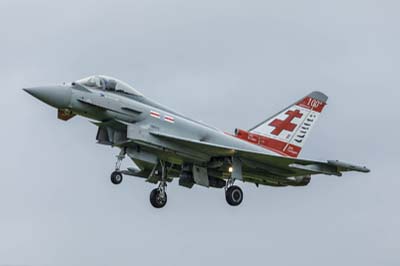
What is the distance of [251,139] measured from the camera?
1629 inches

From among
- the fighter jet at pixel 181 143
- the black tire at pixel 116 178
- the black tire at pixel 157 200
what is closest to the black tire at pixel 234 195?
the fighter jet at pixel 181 143

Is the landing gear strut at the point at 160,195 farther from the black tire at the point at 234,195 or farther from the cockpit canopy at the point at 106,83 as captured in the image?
the cockpit canopy at the point at 106,83

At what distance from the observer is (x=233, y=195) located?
40.2 m

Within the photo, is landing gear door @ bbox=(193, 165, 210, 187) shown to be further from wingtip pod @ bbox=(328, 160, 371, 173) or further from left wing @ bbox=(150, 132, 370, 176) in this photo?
wingtip pod @ bbox=(328, 160, 371, 173)

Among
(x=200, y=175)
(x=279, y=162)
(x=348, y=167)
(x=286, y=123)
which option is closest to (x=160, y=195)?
(x=200, y=175)

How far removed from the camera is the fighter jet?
38625 millimetres

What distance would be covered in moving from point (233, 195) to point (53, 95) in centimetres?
721

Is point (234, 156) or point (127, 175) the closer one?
point (234, 156)

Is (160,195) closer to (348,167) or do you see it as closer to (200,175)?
(200,175)

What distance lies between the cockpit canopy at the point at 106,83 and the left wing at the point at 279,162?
1849 millimetres

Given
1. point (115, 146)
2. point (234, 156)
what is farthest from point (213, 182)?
point (115, 146)

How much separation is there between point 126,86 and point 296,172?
6714 millimetres

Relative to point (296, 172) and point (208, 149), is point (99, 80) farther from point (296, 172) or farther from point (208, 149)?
point (296, 172)

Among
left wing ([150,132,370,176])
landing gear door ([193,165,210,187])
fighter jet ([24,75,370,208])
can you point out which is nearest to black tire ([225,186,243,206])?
fighter jet ([24,75,370,208])
